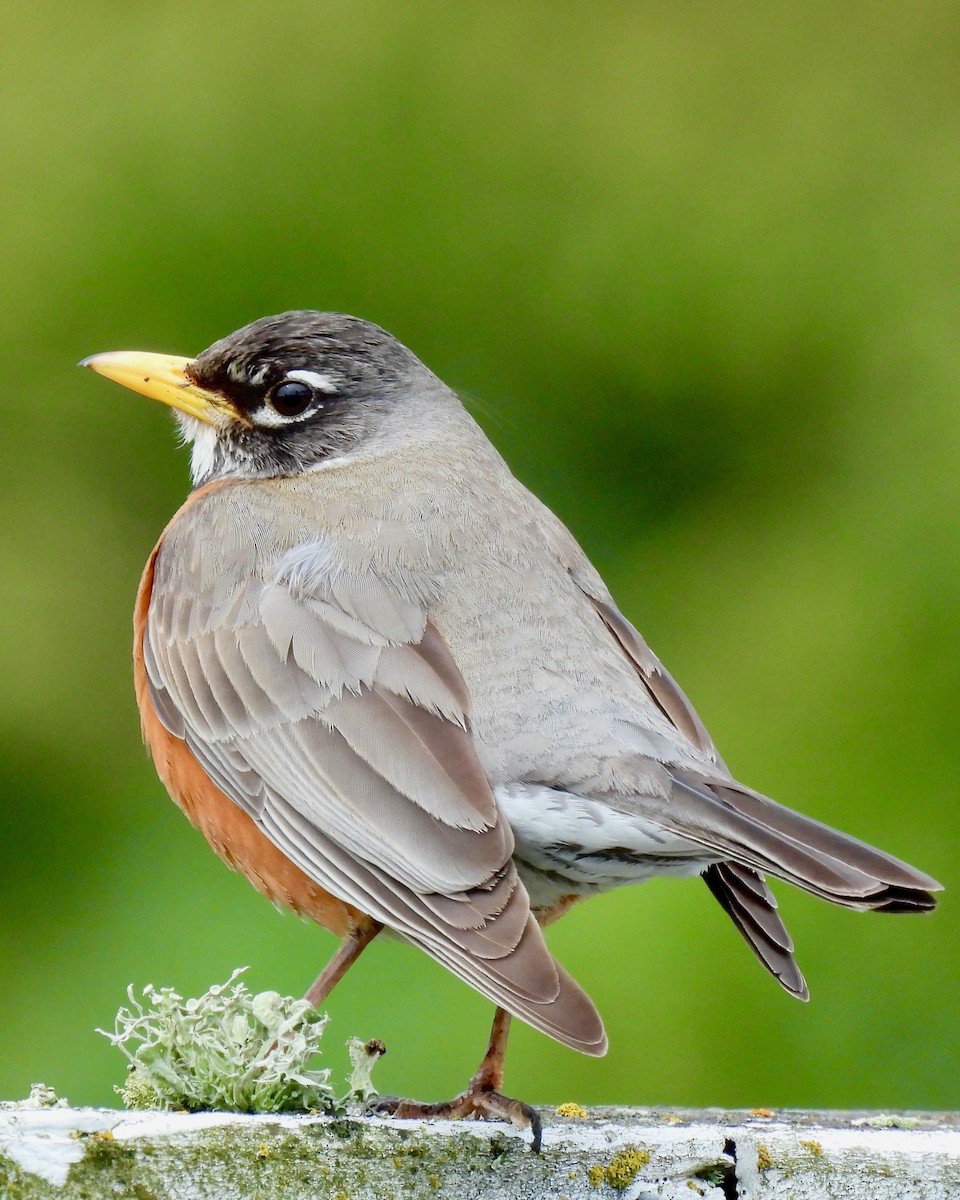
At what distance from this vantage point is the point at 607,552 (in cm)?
375

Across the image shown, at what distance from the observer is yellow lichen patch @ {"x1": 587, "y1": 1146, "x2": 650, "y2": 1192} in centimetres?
154

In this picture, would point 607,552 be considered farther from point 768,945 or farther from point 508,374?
point 768,945

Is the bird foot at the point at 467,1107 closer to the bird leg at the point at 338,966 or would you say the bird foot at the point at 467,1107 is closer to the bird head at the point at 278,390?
the bird leg at the point at 338,966

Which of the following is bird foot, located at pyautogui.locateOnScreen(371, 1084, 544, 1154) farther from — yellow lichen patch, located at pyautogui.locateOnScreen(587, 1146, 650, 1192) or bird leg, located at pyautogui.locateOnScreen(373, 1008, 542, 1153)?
yellow lichen patch, located at pyautogui.locateOnScreen(587, 1146, 650, 1192)

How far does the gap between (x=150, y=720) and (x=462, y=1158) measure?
133 cm

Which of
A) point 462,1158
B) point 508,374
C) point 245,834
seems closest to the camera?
point 462,1158

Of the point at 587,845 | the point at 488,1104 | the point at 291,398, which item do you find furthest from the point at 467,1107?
the point at 291,398

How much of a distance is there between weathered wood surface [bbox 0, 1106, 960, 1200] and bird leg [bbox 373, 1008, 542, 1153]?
0.11ft

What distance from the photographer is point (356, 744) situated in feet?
7.52

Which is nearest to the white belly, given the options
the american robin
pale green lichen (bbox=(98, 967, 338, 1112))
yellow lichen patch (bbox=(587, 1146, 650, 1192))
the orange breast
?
→ the american robin

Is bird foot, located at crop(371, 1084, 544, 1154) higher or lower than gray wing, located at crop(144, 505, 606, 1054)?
lower

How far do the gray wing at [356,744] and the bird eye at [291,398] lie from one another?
0.29 m

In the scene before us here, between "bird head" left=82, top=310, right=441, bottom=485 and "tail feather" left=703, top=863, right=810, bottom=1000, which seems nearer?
"tail feather" left=703, top=863, right=810, bottom=1000

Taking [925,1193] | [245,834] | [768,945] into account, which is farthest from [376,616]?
[925,1193]
